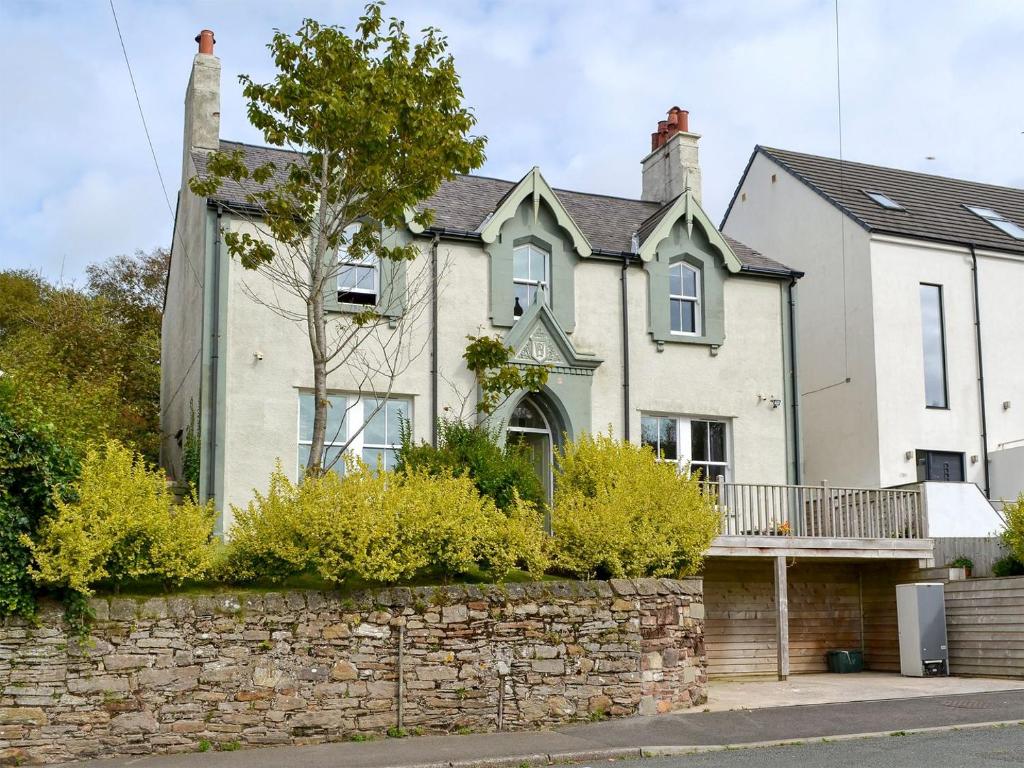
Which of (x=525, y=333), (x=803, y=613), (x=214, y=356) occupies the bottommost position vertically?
(x=803, y=613)

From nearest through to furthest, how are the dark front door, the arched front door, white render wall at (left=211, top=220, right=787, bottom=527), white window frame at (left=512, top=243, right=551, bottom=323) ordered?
white render wall at (left=211, top=220, right=787, bottom=527) < the arched front door < white window frame at (left=512, top=243, right=551, bottom=323) < the dark front door

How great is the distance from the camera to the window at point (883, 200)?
2825cm

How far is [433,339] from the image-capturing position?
21.7 m

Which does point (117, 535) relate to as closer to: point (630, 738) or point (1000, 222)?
point (630, 738)

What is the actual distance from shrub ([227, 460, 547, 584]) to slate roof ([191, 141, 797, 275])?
8.45 m

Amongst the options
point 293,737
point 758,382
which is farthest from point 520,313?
point 293,737

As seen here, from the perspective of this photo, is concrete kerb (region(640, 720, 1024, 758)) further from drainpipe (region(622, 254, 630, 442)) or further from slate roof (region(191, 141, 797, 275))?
slate roof (region(191, 141, 797, 275))

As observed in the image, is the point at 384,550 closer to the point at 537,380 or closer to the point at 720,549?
the point at 537,380

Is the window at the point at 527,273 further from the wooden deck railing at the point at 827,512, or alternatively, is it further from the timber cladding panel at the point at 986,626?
the timber cladding panel at the point at 986,626

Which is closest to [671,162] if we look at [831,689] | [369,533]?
[831,689]

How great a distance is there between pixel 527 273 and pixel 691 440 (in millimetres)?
4698

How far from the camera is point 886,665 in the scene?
75.3 feet

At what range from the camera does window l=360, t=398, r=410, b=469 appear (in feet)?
69.3

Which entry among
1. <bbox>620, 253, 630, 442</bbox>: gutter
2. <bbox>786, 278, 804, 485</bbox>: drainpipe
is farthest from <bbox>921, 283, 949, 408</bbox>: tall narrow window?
<bbox>620, 253, 630, 442</bbox>: gutter
